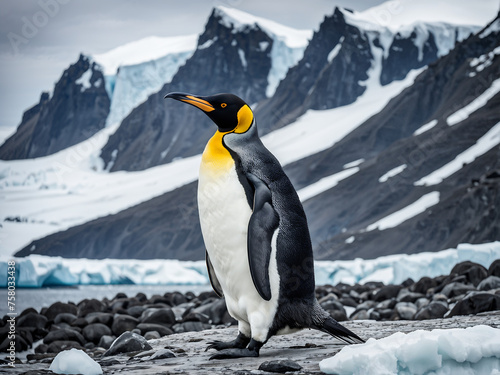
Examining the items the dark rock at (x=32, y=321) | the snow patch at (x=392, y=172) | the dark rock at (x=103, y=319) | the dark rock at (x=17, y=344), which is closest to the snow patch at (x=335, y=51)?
the snow patch at (x=392, y=172)

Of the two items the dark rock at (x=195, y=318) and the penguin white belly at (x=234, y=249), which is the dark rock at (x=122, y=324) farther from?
the penguin white belly at (x=234, y=249)

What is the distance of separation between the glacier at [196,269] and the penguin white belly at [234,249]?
16.4 meters

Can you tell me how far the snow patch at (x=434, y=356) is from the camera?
10.3ft

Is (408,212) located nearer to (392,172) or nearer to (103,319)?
(392,172)

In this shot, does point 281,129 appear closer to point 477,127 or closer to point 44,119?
point 477,127

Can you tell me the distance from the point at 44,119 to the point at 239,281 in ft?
547

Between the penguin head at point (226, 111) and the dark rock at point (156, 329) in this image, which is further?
the dark rock at point (156, 329)

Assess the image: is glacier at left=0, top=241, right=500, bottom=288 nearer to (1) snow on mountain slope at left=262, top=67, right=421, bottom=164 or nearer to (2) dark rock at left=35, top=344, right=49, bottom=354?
(2) dark rock at left=35, top=344, right=49, bottom=354

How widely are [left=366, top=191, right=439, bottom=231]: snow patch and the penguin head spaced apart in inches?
1763

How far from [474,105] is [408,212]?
15.0 meters

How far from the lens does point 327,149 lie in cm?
7788

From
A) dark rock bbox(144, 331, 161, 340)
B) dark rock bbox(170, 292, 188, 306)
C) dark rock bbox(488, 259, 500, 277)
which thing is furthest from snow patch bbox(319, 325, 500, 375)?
dark rock bbox(170, 292, 188, 306)

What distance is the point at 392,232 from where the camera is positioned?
4700 cm

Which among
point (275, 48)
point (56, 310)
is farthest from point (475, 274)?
point (275, 48)
